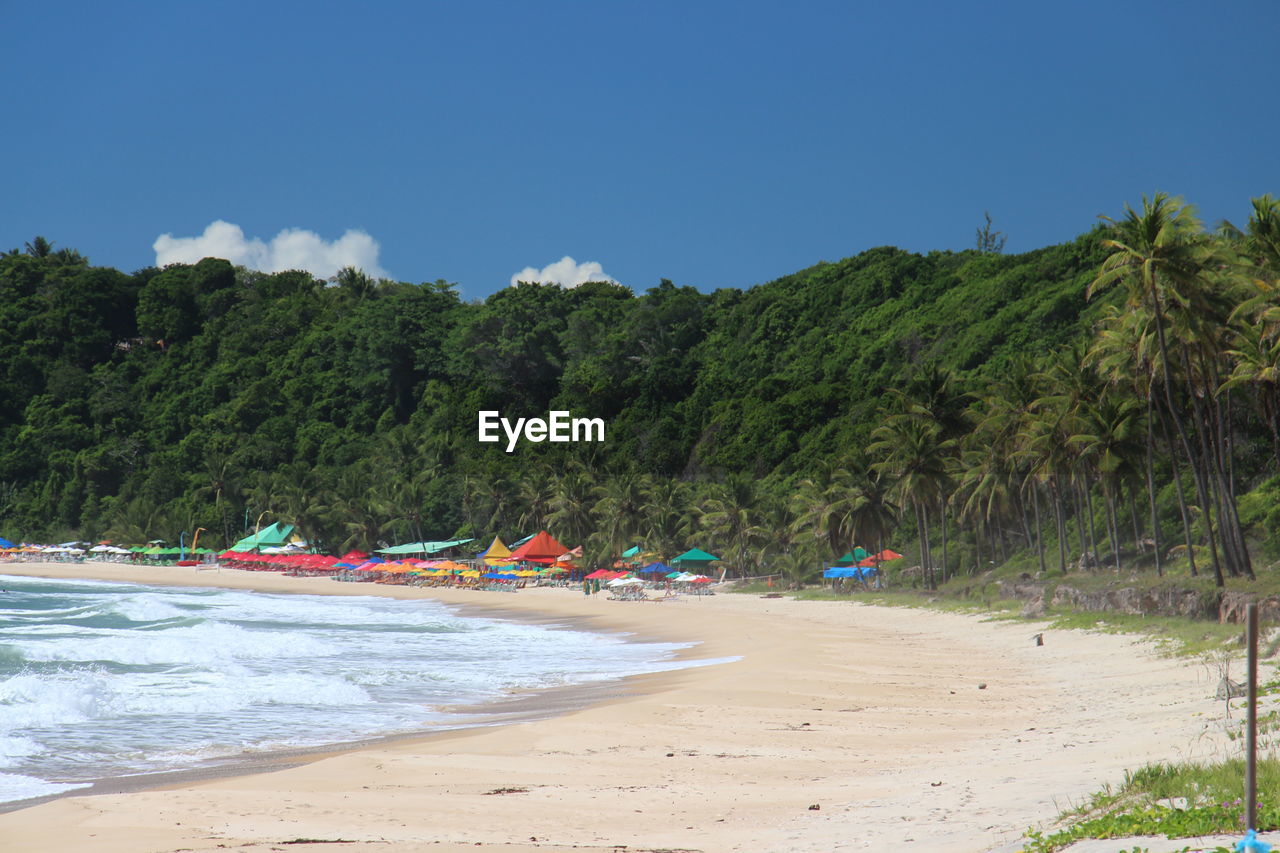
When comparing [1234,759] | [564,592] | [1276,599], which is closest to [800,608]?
[564,592]

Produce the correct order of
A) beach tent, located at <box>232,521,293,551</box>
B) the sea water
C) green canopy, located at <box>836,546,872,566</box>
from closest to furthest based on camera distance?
the sea water
green canopy, located at <box>836,546,872,566</box>
beach tent, located at <box>232,521,293,551</box>

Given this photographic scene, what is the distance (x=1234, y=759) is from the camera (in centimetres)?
802

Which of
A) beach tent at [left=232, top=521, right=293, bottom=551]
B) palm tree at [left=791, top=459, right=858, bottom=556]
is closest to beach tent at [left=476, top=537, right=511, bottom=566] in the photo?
palm tree at [left=791, top=459, right=858, bottom=556]

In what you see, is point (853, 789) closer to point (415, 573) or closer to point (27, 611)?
point (27, 611)

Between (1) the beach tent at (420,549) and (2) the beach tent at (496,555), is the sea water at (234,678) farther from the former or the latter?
(1) the beach tent at (420,549)

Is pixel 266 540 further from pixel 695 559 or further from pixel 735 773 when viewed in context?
pixel 735 773

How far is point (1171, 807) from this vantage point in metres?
6.82

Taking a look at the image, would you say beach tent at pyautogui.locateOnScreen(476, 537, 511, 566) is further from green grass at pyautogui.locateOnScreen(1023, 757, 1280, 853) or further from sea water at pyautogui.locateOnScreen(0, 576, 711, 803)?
green grass at pyautogui.locateOnScreen(1023, 757, 1280, 853)

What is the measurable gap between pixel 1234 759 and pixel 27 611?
4618cm

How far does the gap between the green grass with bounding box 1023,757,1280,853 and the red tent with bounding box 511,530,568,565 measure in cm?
5698

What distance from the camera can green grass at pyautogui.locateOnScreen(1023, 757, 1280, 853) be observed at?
245 inches

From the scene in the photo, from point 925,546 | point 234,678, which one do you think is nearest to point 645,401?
point 925,546

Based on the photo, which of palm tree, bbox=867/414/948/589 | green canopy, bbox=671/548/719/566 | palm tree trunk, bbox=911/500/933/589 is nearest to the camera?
palm tree, bbox=867/414/948/589

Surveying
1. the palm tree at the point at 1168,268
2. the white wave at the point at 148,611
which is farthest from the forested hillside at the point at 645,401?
the white wave at the point at 148,611
